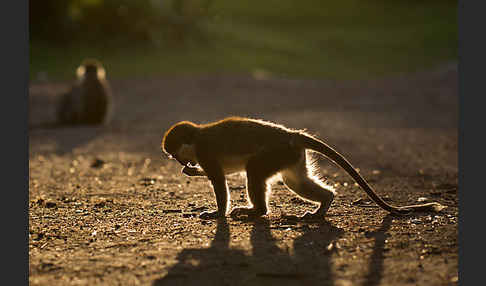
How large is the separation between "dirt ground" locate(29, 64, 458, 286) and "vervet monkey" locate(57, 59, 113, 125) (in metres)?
0.65

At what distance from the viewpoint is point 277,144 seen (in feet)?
18.4

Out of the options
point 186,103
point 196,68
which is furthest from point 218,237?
point 196,68

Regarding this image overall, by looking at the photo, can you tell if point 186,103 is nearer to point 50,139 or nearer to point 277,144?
point 50,139

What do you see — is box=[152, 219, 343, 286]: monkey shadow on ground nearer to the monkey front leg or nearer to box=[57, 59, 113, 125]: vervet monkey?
the monkey front leg

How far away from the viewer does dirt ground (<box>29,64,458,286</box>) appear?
169 inches

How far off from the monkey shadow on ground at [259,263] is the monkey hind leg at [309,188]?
0.50 meters

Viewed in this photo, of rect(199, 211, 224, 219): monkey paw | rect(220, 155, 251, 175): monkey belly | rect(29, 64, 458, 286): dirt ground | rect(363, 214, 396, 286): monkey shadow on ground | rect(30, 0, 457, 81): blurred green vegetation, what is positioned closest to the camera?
rect(363, 214, 396, 286): monkey shadow on ground

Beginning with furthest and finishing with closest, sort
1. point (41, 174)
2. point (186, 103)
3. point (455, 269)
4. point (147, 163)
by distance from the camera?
point (186, 103) → point (147, 163) → point (41, 174) → point (455, 269)

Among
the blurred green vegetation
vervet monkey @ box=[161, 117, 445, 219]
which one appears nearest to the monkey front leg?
vervet monkey @ box=[161, 117, 445, 219]

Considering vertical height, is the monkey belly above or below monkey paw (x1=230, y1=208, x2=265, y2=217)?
above

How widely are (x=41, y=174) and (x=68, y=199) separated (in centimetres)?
218

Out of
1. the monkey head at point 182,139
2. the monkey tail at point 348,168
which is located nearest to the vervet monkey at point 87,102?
the monkey head at point 182,139

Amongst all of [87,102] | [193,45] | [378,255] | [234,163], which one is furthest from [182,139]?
[193,45]

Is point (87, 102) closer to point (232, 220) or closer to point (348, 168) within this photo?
point (232, 220)
